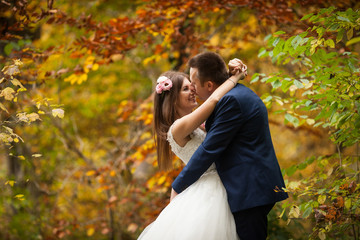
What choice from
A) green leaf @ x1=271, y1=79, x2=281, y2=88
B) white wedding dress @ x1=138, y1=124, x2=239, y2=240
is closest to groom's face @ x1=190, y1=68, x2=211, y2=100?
white wedding dress @ x1=138, y1=124, x2=239, y2=240

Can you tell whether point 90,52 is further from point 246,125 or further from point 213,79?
point 246,125

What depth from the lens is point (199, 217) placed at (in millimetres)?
2316

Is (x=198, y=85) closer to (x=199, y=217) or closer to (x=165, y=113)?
(x=165, y=113)

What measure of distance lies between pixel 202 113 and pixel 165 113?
593 millimetres

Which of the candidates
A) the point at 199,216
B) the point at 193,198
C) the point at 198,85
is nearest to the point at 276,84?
the point at 198,85

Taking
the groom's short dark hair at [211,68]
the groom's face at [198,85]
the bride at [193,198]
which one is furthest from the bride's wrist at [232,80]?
the groom's face at [198,85]

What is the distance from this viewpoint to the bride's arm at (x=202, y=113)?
2369 mm

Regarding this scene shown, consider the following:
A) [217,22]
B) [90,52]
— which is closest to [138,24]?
[90,52]

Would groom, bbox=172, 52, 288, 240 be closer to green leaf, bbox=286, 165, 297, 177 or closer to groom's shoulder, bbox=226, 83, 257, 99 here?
groom's shoulder, bbox=226, 83, 257, 99

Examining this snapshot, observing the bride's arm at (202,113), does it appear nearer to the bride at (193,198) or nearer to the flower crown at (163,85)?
the bride at (193,198)

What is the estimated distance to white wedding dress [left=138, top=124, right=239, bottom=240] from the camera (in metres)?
2.27

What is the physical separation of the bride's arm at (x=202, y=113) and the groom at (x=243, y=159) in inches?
2.2

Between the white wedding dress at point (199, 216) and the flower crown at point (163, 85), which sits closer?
the white wedding dress at point (199, 216)

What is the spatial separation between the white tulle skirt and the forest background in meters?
0.66
